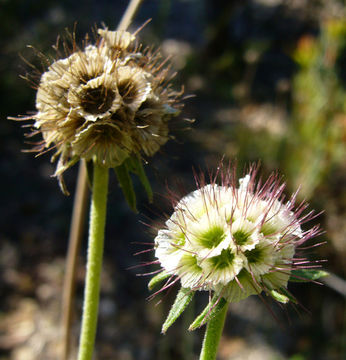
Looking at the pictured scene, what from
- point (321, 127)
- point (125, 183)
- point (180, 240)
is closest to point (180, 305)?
point (180, 240)

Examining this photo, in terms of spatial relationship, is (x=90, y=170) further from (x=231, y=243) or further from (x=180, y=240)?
(x=231, y=243)

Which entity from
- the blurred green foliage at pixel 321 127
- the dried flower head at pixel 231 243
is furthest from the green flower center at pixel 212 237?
the blurred green foliage at pixel 321 127

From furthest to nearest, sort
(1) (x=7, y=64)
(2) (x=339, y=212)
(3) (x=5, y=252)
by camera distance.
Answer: (1) (x=7, y=64) → (2) (x=339, y=212) → (3) (x=5, y=252)

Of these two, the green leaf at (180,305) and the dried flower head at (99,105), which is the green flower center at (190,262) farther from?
the dried flower head at (99,105)

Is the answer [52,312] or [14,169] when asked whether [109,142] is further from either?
[14,169]

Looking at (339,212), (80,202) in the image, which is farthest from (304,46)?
(80,202)

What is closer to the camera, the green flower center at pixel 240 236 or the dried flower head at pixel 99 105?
the green flower center at pixel 240 236
